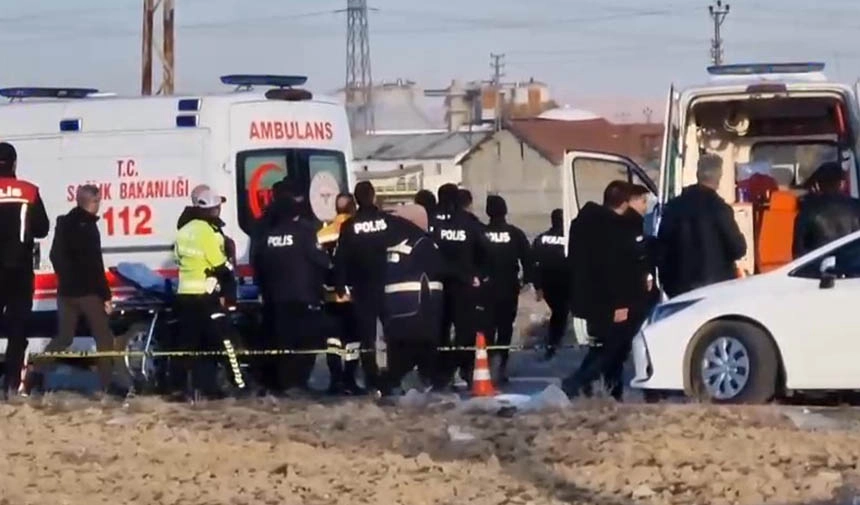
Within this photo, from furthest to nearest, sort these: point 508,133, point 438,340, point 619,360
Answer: point 508,133
point 438,340
point 619,360

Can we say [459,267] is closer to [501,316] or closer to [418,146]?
[501,316]

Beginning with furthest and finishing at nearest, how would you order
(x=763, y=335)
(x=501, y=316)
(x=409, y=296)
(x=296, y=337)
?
(x=501, y=316) → (x=296, y=337) → (x=409, y=296) → (x=763, y=335)

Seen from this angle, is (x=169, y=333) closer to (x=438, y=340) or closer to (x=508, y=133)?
(x=438, y=340)

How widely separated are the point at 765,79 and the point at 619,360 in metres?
3.07

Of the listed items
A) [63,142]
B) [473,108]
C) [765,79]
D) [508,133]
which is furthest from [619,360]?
[473,108]

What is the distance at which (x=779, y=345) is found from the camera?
45.9 feet

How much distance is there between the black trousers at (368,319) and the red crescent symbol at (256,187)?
1723mm

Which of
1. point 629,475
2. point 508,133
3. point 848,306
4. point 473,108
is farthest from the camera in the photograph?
point 473,108

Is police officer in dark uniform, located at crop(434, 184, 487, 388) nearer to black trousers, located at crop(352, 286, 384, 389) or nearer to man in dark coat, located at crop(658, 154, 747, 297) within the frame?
black trousers, located at crop(352, 286, 384, 389)

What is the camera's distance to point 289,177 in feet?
58.7

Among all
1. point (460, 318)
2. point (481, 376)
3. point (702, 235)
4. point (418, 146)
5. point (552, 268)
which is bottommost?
point (481, 376)

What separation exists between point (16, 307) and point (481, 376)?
12.0 ft

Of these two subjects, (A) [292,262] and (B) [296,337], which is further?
(B) [296,337]

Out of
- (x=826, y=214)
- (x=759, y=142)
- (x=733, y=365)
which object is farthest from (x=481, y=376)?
(x=759, y=142)
